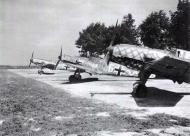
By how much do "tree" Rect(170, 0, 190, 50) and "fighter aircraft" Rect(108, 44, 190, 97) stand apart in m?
35.9

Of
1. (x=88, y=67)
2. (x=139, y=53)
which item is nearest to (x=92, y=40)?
(x=88, y=67)

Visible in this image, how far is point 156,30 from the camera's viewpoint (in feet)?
189

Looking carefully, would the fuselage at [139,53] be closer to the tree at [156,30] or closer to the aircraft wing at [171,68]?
the aircraft wing at [171,68]

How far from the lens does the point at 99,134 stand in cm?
813

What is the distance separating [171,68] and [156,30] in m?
44.2

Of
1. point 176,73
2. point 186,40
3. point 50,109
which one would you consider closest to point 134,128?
point 50,109

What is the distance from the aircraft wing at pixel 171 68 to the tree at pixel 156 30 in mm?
39537

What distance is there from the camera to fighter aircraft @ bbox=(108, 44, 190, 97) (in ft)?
48.5

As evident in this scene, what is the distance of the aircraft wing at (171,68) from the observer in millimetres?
14609

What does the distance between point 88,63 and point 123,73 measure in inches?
158

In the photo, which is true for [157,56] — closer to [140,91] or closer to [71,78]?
[140,91]

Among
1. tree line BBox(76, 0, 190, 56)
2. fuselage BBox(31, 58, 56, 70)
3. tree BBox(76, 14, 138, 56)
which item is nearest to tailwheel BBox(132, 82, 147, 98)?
fuselage BBox(31, 58, 56, 70)

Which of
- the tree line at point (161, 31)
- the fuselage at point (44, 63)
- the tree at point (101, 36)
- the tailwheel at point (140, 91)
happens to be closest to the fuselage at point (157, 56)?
the tailwheel at point (140, 91)

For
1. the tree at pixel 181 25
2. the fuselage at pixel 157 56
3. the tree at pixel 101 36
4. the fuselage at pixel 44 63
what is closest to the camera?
the fuselage at pixel 157 56
